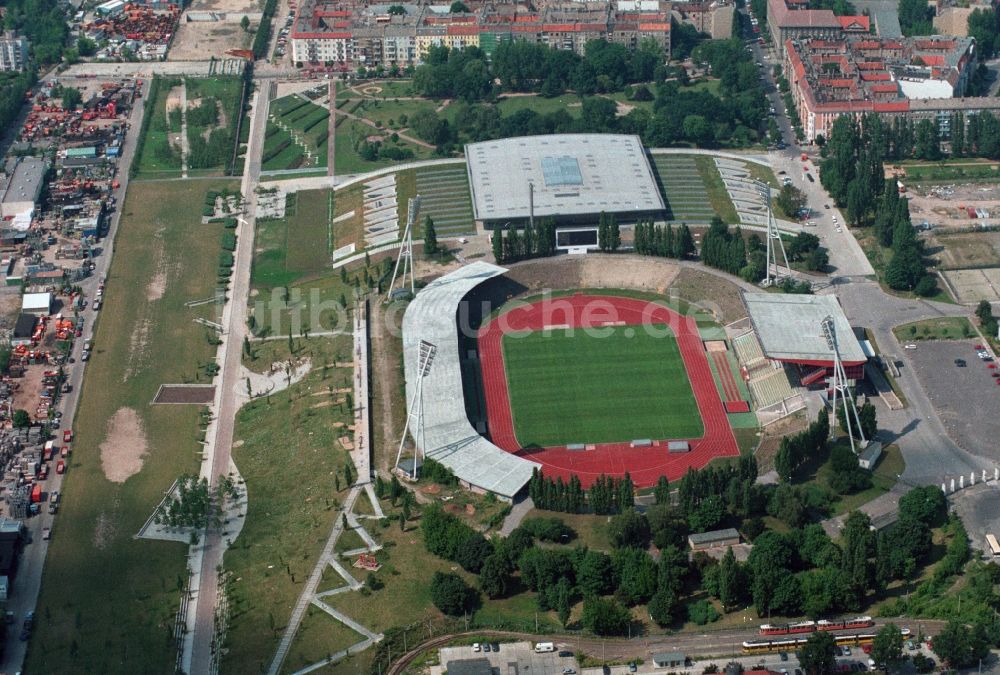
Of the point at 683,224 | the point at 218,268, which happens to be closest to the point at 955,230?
the point at 683,224

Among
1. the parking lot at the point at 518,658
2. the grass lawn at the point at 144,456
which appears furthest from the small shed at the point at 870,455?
the grass lawn at the point at 144,456

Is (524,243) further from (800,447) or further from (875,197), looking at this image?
(800,447)

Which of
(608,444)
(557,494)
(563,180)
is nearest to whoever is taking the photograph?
(557,494)

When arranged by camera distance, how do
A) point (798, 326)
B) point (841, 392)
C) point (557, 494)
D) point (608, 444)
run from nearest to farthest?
point (557, 494) < point (841, 392) < point (608, 444) < point (798, 326)

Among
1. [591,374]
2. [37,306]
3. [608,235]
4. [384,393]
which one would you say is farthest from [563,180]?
[37,306]

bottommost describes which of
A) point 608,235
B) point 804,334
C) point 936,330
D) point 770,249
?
point 936,330

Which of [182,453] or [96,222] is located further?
[96,222]

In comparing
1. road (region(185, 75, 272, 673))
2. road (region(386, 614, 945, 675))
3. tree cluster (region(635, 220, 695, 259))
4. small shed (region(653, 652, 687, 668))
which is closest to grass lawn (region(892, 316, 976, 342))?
tree cluster (region(635, 220, 695, 259))

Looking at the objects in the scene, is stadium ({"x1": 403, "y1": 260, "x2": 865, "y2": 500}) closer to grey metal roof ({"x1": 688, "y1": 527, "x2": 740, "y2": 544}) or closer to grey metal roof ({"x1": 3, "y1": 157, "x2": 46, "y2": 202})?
grey metal roof ({"x1": 688, "y1": 527, "x2": 740, "y2": 544})

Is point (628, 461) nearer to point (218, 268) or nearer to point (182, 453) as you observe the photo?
point (182, 453)
